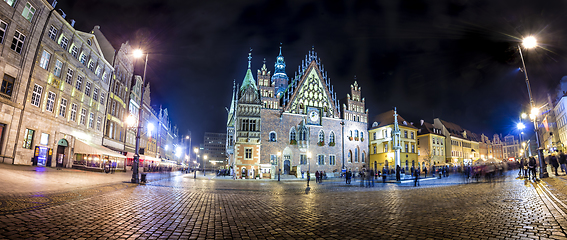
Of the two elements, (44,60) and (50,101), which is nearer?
(44,60)

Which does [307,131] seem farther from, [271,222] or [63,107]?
[271,222]

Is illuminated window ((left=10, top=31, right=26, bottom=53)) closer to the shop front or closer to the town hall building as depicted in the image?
the shop front

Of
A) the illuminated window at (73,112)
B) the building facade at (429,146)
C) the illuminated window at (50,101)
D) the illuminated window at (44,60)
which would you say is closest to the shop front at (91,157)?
the illuminated window at (73,112)

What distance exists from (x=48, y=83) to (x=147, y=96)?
123 ft

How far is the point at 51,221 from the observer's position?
6.41 metres

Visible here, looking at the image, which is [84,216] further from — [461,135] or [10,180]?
[461,135]

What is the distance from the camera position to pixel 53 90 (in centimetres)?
2469

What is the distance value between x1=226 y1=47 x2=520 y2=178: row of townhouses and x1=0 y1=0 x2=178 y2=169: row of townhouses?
18.9 meters

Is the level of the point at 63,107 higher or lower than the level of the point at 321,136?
lower

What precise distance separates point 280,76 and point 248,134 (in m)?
28.3

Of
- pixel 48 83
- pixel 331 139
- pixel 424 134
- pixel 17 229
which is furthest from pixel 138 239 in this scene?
pixel 424 134

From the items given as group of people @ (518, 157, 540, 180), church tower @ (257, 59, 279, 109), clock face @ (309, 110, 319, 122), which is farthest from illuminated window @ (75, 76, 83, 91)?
group of people @ (518, 157, 540, 180)

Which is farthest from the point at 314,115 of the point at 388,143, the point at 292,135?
the point at 388,143

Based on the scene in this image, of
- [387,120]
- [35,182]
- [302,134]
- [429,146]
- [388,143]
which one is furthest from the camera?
[429,146]
